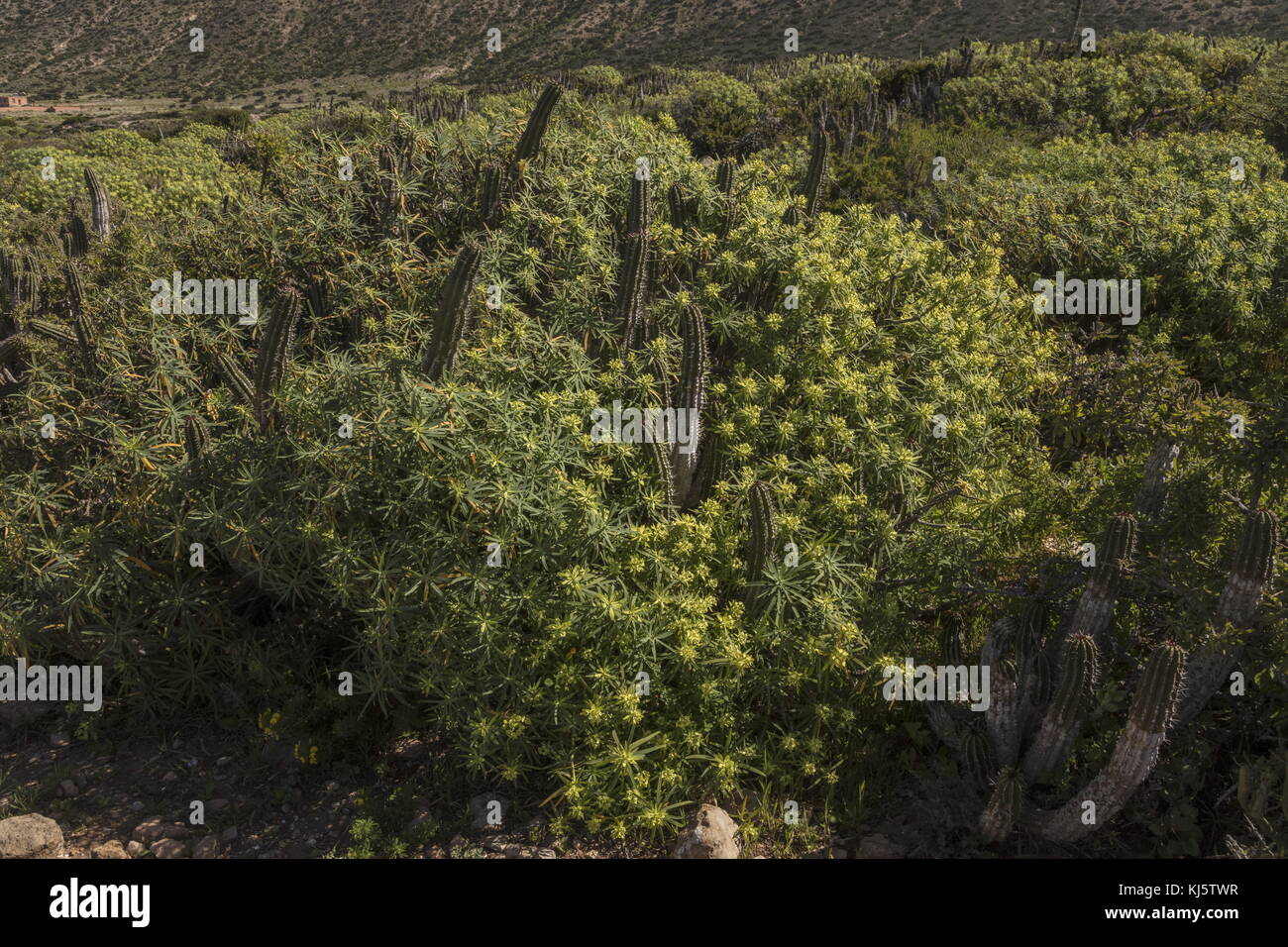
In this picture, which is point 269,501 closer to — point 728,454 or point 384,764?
point 384,764

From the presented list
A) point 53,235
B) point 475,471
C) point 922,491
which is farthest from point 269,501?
point 53,235

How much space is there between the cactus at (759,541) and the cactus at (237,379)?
2841 millimetres

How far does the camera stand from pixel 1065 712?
12.3 feet

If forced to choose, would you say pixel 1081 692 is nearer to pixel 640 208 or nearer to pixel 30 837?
pixel 640 208

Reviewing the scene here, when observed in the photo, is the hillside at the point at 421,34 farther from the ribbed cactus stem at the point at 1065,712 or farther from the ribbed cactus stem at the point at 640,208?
the ribbed cactus stem at the point at 1065,712

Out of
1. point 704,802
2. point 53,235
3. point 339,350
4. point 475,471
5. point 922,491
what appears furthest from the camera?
point 53,235

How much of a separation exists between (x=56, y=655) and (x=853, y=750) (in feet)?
16.6

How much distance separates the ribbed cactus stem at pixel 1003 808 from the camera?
3.69 meters

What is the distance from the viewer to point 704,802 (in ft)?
13.7

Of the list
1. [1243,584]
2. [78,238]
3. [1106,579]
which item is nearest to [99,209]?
[78,238]

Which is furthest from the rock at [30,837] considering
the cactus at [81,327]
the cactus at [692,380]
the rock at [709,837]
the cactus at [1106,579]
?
the cactus at [1106,579]

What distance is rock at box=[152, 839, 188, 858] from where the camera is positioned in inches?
166

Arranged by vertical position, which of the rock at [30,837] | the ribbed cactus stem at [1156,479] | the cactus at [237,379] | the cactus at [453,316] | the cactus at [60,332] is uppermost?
the cactus at [453,316]
